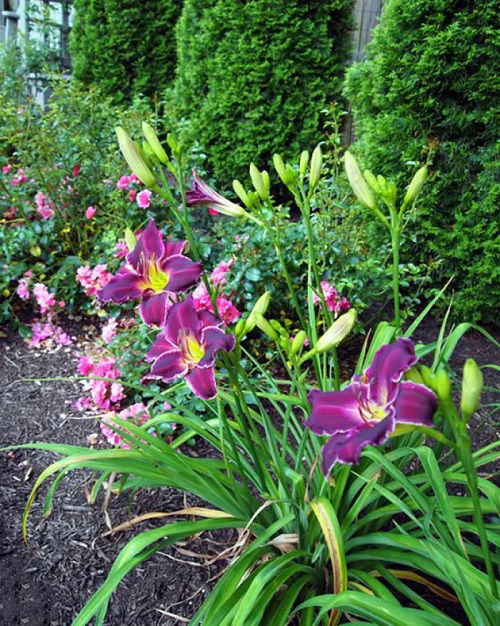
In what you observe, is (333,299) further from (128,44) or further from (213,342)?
(128,44)

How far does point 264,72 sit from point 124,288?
365 cm

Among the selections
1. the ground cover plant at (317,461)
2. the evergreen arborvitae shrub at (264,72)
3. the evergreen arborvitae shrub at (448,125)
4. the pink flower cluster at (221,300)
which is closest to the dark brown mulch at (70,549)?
the ground cover plant at (317,461)

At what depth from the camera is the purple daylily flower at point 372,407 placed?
807mm

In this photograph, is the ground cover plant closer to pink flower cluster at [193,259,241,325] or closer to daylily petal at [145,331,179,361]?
daylily petal at [145,331,179,361]

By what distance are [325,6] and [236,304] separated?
276 cm

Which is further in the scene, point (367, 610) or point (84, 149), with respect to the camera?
point (84, 149)

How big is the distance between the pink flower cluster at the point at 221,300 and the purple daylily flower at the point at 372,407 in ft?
4.37

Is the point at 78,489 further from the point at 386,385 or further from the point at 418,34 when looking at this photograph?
the point at 418,34

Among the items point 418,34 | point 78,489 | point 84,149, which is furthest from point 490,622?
point 84,149

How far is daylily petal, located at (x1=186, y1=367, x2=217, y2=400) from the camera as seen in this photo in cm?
112

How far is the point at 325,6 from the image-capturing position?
168 inches

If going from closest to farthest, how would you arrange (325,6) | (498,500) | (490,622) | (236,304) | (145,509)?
(490,622) < (498,500) < (145,509) < (236,304) < (325,6)

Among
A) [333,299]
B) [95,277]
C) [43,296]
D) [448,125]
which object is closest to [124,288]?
[333,299]

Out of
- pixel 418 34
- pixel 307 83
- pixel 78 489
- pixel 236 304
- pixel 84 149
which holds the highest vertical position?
pixel 418 34
